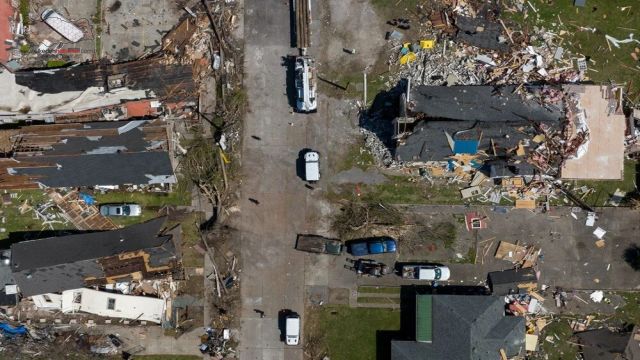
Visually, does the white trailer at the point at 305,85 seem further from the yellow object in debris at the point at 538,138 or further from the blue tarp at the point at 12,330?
the blue tarp at the point at 12,330

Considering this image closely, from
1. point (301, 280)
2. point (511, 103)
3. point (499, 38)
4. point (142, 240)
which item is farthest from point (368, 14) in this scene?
point (142, 240)

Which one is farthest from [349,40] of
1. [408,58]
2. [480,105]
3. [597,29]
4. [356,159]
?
[597,29]

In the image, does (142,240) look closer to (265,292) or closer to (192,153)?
(192,153)

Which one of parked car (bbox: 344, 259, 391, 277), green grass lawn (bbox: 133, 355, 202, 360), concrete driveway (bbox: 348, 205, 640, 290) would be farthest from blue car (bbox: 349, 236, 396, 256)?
green grass lawn (bbox: 133, 355, 202, 360)

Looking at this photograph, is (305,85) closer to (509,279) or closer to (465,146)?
(465,146)

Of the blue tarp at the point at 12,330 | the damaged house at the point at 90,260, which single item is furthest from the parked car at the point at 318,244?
the blue tarp at the point at 12,330
